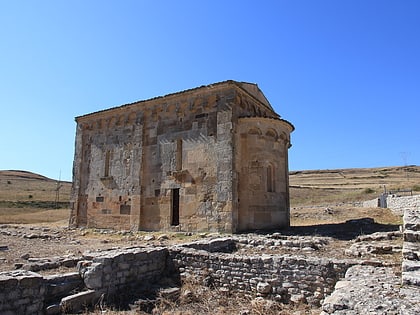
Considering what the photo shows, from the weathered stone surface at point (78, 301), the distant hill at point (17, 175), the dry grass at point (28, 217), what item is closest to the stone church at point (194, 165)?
the weathered stone surface at point (78, 301)

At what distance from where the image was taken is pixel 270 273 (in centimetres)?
619

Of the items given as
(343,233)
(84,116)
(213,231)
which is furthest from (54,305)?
(84,116)

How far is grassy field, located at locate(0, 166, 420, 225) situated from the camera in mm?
21594

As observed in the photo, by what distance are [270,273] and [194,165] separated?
8.21m

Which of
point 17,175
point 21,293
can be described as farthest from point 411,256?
point 17,175

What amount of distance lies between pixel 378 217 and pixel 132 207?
1386 cm

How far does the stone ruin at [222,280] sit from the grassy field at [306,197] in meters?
12.3

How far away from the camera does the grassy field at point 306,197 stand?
21594mm

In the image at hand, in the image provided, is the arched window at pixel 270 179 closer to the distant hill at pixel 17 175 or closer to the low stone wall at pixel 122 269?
the low stone wall at pixel 122 269

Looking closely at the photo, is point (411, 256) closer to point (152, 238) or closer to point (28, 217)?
point (152, 238)

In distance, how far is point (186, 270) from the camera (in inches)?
287

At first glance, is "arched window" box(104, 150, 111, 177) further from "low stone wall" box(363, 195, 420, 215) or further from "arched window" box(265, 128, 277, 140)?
"low stone wall" box(363, 195, 420, 215)

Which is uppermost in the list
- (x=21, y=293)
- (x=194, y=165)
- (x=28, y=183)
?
(x=28, y=183)

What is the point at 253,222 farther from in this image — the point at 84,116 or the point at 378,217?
the point at 84,116
